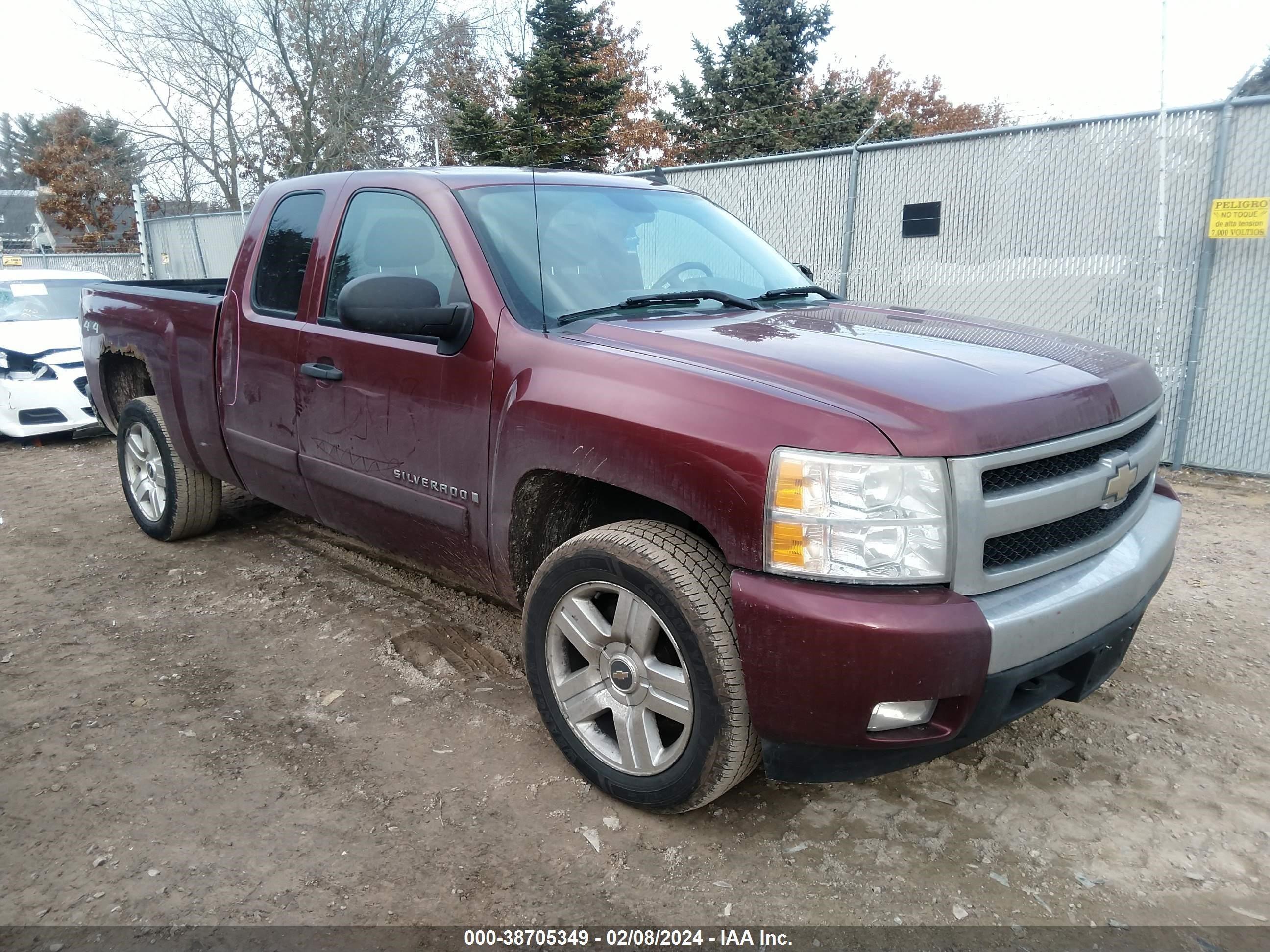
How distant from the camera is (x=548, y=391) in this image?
101 inches

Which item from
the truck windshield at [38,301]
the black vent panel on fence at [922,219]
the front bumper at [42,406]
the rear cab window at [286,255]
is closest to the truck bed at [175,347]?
the rear cab window at [286,255]

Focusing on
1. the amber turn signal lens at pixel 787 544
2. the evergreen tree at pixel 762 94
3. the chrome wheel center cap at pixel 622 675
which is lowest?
the chrome wheel center cap at pixel 622 675

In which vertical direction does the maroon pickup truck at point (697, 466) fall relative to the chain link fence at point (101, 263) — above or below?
Answer: below

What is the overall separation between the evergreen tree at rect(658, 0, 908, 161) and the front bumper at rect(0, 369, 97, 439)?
2004 cm

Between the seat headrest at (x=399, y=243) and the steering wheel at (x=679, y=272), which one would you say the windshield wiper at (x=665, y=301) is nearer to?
the steering wheel at (x=679, y=272)

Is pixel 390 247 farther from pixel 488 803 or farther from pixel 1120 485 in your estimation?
pixel 1120 485

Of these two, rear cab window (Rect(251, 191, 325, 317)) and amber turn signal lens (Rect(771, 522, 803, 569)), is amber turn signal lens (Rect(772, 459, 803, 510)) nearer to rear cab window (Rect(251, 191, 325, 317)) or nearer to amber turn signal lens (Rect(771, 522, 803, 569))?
amber turn signal lens (Rect(771, 522, 803, 569))

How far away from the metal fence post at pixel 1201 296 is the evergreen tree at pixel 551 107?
4.58 m

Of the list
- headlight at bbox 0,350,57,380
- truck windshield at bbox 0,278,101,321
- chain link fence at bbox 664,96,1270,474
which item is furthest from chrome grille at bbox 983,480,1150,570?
truck windshield at bbox 0,278,101,321

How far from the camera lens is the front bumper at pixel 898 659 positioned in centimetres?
197

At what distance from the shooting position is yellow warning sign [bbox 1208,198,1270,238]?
597cm

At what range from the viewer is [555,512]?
2.82m

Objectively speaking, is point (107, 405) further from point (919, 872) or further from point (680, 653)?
point (919, 872)

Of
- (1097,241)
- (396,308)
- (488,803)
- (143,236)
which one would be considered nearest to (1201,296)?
(1097,241)
